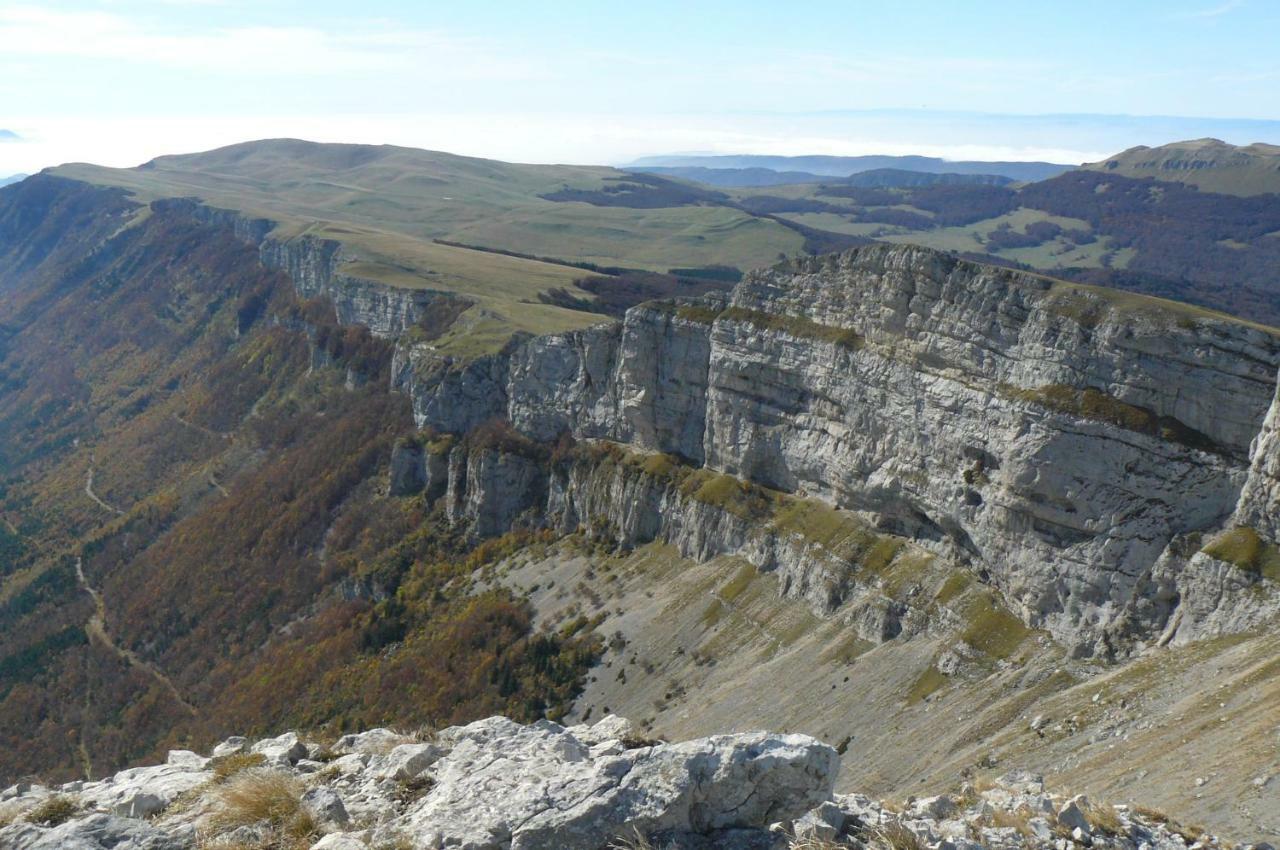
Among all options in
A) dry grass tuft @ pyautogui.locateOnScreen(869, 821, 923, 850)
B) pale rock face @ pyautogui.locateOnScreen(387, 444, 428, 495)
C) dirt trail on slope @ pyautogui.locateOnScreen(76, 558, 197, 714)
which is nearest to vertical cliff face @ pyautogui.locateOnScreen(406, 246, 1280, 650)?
dry grass tuft @ pyautogui.locateOnScreen(869, 821, 923, 850)

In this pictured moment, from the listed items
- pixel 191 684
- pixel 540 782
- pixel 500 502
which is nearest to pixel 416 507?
pixel 500 502

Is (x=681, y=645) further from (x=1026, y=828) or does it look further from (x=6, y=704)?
(x=6, y=704)

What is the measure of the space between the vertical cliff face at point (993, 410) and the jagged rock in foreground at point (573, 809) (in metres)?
39.6

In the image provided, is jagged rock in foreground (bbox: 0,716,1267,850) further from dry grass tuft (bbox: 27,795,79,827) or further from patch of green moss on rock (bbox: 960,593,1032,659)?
patch of green moss on rock (bbox: 960,593,1032,659)

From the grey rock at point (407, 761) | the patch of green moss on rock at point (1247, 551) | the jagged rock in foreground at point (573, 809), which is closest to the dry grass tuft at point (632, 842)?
the jagged rock in foreground at point (573, 809)

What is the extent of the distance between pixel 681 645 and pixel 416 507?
58468mm

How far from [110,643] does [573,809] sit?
134m

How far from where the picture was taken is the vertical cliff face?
5519 centimetres

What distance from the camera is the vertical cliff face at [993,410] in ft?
181

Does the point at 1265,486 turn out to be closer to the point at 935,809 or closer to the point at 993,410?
→ the point at 993,410

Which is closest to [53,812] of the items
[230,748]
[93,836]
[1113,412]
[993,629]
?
[93,836]

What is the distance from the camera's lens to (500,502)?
115625mm

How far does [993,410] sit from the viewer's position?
2520 inches

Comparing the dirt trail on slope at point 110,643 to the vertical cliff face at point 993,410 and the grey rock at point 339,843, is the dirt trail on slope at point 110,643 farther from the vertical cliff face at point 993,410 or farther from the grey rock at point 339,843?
the grey rock at point 339,843
